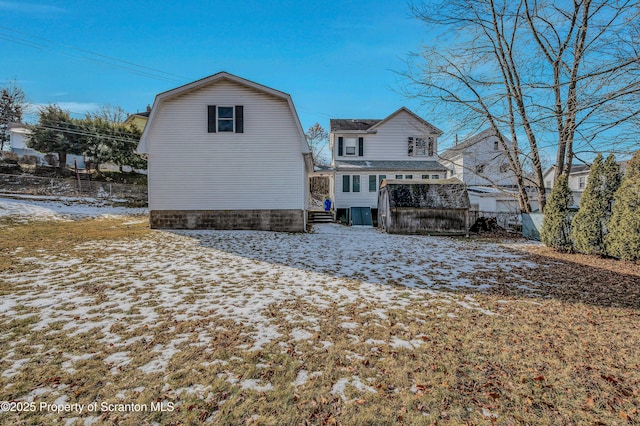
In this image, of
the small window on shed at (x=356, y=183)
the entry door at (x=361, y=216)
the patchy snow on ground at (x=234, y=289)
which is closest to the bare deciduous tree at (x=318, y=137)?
the small window on shed at (x=356, y=183)

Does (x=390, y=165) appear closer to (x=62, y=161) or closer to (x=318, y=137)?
(x=318, y=137)

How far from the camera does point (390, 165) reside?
19422 millimetres

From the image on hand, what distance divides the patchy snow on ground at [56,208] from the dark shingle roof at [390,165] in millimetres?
13691

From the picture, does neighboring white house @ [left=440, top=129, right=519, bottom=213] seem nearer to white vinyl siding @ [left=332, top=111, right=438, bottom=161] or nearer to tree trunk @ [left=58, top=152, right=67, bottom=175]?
white vinyl siding @ [left=332, top=111, right=438, bottom=161]

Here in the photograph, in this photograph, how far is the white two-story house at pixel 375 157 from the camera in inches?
752

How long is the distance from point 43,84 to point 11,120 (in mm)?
7676

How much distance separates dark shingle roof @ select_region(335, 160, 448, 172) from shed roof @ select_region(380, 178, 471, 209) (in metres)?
4.62

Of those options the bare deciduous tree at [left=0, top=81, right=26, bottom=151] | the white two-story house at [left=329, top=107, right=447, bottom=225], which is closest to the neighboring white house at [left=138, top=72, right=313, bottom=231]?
the white two-story house at [left=329, top=107, right=447, bottom=225]

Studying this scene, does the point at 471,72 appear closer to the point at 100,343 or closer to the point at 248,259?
the point at 248,259

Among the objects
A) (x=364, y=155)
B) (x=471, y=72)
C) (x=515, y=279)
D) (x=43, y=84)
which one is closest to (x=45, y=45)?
(x=43, y=84)

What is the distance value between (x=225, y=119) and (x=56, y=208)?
11.5m

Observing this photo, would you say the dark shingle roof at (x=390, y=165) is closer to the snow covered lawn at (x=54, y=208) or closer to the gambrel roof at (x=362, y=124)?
the gambrel roof at (x=362, y=124)

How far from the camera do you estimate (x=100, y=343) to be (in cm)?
311

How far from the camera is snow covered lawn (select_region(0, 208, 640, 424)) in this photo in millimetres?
2275
